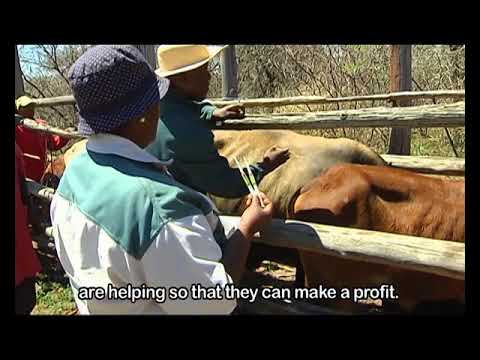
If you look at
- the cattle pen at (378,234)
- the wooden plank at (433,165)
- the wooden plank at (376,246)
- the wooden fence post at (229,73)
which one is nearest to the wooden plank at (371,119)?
the cattle pen at (378,234)

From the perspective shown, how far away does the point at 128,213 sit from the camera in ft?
5.49

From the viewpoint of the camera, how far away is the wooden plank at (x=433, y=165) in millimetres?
3496

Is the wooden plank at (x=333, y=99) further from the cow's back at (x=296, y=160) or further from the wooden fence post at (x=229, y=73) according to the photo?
the wooden fence post at (x=229, y=73)

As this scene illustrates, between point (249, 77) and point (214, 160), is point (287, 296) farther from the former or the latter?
point (249, 77)

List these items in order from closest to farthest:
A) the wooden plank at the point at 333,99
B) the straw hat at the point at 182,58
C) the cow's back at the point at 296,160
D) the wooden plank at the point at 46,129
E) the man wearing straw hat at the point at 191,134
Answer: the man wearing straw hat at the point at 191,134 → the straw hat at the point at 182,58 → the cow's back at the point at 296,160 → the wooden plank at the point at 46,129 → the wooden plank at the point at 333,99

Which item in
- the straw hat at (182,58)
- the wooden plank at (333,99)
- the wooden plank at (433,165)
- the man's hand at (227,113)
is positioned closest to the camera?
the straw hat at (182,58)

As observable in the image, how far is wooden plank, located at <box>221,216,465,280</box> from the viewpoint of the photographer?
223cm

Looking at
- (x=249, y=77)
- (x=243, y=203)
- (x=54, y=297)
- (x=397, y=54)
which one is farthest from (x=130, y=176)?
(x=249, y=77)

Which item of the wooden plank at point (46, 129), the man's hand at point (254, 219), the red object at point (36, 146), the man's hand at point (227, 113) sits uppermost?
the man's hand at point (227, 113)

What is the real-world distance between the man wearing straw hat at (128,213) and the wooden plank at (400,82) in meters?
4.47

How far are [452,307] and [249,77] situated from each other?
6.78m

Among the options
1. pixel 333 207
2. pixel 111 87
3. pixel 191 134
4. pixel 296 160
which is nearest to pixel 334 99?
pixel 296 160

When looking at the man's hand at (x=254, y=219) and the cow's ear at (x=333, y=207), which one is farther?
the cow's ear at (x=333, y=207)
